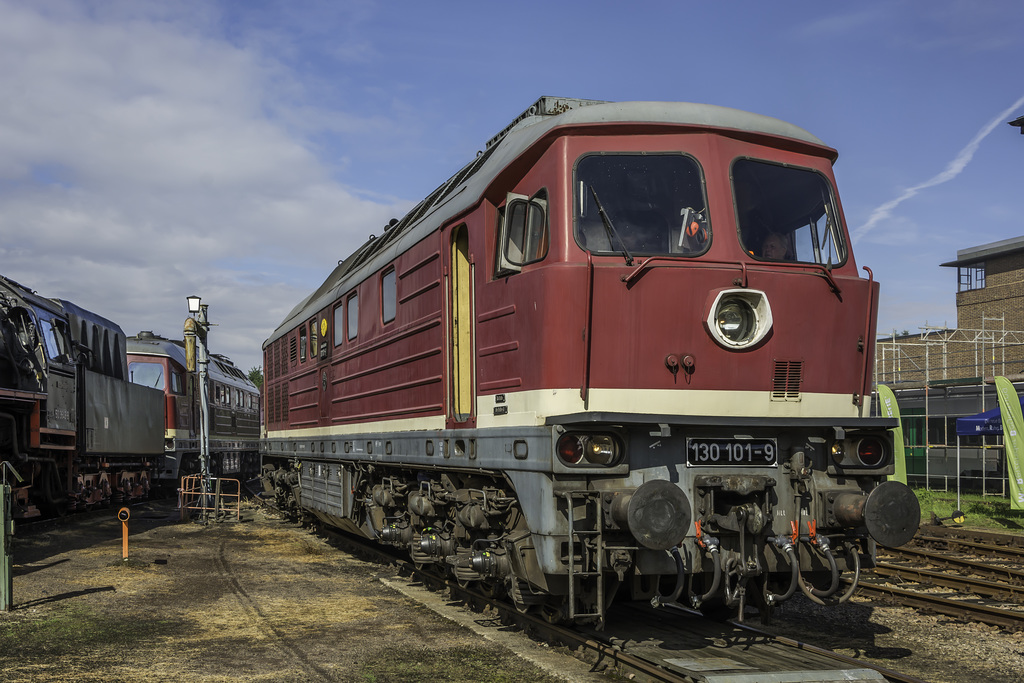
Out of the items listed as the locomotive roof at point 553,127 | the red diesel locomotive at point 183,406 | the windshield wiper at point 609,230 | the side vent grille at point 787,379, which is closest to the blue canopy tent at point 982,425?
the locomotive roof at point 553,127

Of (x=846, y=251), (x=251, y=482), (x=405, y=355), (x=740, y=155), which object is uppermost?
(x=740, y=155)

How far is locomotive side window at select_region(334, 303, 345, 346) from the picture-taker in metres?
12.6

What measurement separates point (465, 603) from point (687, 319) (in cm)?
440

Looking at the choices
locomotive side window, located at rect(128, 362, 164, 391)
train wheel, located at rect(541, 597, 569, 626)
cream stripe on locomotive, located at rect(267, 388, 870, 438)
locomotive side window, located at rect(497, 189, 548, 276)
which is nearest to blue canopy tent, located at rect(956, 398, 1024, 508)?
train wheel, located at rect(541, 597, 569, 626)

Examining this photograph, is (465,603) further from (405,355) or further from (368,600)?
(405,355)

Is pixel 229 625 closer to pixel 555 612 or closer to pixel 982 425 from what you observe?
pixel 555 612

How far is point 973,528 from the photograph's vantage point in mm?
17297

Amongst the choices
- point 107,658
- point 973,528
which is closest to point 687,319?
point 107,658

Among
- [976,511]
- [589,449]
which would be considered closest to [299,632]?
[589,449]

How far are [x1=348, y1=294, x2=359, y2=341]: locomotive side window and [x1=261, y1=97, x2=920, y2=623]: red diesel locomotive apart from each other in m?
4.45

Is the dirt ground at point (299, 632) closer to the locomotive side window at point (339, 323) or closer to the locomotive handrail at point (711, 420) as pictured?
the locomotive handrail at point (711, 420)

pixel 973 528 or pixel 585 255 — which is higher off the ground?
pixel 585 255

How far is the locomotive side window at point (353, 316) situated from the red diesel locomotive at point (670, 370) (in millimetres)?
4447

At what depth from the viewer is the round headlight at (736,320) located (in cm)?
652
